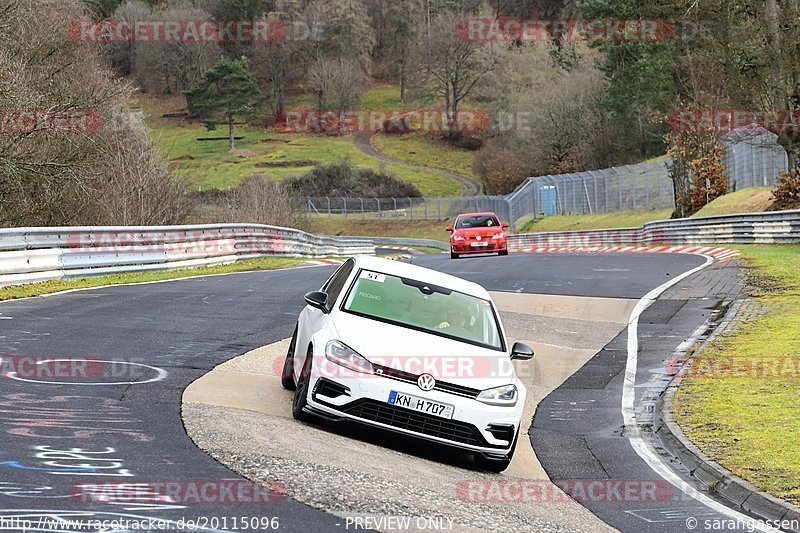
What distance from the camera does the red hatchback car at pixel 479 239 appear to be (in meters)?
37.5

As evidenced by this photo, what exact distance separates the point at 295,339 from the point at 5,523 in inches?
218

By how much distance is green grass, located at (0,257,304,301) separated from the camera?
1898 centimetres

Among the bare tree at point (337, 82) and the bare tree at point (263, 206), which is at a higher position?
the bare tree at point (337, 82)

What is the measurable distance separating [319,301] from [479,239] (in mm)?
27484

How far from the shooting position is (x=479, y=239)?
1476 inches

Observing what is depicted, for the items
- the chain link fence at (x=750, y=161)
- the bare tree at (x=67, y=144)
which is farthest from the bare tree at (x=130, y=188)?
the chain link fence at (x=750, y=161)

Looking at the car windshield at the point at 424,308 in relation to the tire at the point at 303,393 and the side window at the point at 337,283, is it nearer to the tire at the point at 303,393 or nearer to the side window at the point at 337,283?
the side window at the point at 337,283

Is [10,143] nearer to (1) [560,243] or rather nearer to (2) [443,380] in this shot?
(2) [443,380]

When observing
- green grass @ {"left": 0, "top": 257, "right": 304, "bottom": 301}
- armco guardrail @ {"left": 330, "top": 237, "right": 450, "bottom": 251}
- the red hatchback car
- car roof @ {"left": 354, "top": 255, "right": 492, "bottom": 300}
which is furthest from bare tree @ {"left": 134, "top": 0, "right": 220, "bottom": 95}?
car roof @ {"left": 354, "top": 255, "right": 492, "bottom": 300}

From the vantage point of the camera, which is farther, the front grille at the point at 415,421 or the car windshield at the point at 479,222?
the car windshield at the point at 479,222

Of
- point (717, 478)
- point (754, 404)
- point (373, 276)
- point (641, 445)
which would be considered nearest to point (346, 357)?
point (373, 276)

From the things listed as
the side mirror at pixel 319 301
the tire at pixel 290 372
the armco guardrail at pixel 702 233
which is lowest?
the armco guardrail at pixel 702 233

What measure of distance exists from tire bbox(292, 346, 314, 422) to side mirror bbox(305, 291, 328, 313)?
0.64 meters

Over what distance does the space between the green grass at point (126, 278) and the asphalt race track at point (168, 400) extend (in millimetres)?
713
